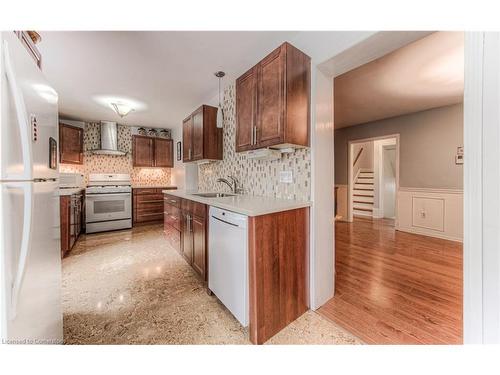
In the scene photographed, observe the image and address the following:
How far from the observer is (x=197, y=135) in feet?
9.36

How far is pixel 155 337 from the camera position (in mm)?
1343

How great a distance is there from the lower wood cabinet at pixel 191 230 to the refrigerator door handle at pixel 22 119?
1.17 metres

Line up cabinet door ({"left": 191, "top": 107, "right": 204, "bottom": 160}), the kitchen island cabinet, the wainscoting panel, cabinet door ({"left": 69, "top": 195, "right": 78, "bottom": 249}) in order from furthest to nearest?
the wainscoting panel → cabinet door ({"left": 69, "top": 195, "right": 78, "bottom": 249}) → cabinet door ({"left": 191, "top": 107, "right": 204, "bottom": 160}) → the kitchen island cabinet

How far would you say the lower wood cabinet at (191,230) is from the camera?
1870mm

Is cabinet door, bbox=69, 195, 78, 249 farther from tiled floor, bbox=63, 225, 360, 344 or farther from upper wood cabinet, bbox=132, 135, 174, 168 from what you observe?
upper wood cabinet, bbox=132, 135, 174, 168

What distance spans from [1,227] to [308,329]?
1708mm

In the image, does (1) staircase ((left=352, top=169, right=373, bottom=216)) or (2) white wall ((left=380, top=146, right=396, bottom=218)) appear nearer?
(2) white wall ((left=380, top=146, right=396, bottom=218))

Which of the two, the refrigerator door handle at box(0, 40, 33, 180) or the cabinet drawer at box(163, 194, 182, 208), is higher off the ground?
the refrigerator door handle at box(0, 40, 33, 180)

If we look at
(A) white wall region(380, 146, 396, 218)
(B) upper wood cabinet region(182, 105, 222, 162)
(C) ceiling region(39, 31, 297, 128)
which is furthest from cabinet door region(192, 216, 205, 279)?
(A) white wall region(380, 146, 396, 218)

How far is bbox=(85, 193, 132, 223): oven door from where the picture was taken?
13.1 ft

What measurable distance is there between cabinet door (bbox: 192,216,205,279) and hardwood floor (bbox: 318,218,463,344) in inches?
44.0

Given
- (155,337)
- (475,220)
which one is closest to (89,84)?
(155,337)
